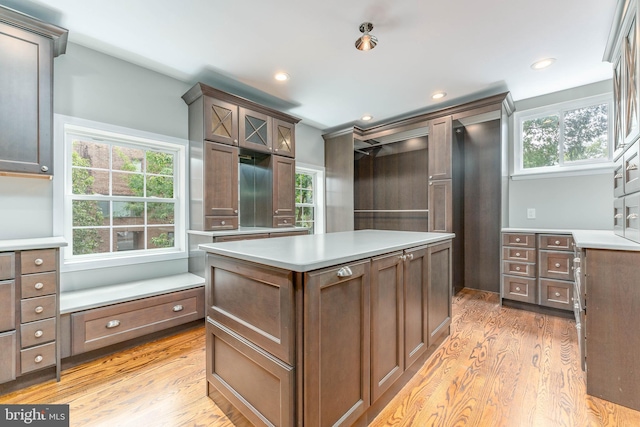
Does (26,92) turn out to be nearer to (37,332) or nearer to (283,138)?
(37,332)

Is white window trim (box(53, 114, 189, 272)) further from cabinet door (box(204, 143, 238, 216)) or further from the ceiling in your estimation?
the ceiling

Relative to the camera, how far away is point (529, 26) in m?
2.19

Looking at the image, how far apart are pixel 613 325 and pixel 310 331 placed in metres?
1.83

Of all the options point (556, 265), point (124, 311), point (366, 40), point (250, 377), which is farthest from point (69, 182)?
point (556, 265)

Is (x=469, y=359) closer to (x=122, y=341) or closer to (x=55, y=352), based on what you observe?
(x=122, y=341)

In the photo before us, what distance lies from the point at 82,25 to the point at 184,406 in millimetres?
2895

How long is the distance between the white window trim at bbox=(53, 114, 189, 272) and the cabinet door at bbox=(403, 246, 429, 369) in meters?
2.48

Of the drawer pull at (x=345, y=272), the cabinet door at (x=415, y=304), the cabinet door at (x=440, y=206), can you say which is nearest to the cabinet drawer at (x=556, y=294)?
the cabinet door at (x=440, y=206)

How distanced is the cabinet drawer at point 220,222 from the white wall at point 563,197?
11.7 feet

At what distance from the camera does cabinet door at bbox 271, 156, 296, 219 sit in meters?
3.63

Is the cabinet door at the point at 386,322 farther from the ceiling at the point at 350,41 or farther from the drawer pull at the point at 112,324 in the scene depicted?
the drawer pull at the point at 112,324

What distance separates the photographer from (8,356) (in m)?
1.72

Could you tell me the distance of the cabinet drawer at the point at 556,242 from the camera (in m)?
2.89

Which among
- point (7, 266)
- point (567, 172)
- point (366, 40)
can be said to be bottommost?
point (7, 266)
